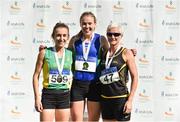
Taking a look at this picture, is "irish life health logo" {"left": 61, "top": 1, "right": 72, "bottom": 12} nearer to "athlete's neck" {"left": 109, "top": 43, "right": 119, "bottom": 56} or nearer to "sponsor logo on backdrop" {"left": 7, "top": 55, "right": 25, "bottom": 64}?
"sponsor logo on backdrop" {"left": 7, "top": 55, "right": 25, "bottom": 64}

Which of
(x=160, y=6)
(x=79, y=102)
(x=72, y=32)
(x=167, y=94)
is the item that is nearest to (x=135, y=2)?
(x=160, y=6)

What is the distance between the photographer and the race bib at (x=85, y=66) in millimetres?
3920

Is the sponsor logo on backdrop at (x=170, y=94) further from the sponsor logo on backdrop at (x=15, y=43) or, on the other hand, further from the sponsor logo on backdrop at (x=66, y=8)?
the sponsor logo on backdrop at (x=15, y=43)

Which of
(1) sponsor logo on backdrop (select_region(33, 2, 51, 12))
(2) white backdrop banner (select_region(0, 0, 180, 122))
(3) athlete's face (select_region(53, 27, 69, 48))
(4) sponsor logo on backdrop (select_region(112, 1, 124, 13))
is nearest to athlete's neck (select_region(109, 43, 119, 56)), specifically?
(3) athlete's face (select_region(53, 27, 69, 48))

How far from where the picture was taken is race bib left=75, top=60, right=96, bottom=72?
154 inches

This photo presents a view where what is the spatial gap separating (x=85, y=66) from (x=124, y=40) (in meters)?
1.21

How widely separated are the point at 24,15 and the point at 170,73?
7.05 ft

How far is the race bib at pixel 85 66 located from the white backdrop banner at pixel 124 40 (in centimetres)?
112

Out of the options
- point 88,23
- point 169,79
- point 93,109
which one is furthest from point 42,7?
point 169,79

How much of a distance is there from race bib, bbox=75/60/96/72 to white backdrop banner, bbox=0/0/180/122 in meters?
→ 1.12

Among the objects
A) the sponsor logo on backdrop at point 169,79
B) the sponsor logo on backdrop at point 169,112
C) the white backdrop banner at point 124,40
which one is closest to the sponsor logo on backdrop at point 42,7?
the white backdrop banner at point 124,40

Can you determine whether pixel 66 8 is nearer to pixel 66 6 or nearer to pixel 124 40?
pixel 66 6

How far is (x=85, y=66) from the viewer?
12.9ft

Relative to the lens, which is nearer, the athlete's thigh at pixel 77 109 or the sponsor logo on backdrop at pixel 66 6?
the athlete's thigh at pixel 77 109
